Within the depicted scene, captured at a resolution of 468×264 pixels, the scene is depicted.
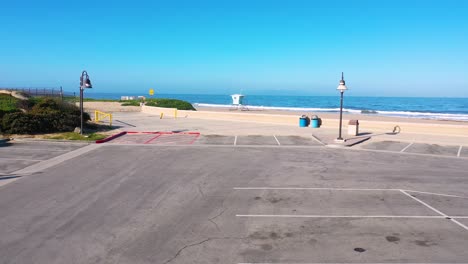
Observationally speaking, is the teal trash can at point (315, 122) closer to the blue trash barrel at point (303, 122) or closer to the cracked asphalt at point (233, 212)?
the blue trash barrel at point (303, 122)

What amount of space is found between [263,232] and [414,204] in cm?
487

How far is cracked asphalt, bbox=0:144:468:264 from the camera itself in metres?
6.91

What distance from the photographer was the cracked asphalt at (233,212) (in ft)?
22.7

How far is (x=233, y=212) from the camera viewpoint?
9.24 meters

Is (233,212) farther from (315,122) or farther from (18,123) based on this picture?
(315,122)

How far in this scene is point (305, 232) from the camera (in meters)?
7.98

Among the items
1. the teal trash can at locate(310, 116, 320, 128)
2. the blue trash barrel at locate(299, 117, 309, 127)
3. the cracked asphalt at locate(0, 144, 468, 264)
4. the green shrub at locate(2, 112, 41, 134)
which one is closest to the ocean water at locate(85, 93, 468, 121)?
the teal trash can at locate(310, 116, 320, 128)

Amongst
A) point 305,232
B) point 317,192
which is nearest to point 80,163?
Result: point 317,192

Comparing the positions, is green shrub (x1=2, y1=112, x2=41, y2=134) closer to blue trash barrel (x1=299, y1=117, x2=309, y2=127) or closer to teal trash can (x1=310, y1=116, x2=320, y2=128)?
blue trash barrel (x1=299, y1=117, x2=309, y2=127)

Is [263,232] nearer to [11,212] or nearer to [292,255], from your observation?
[292,255]

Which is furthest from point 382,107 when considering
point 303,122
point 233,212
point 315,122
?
point 233,212

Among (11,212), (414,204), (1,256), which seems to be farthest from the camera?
(414,204)

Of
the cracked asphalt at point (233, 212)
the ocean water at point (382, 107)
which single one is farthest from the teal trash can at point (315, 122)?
the ocean water at point (382, 107)

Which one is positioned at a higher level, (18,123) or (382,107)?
(382,107)
